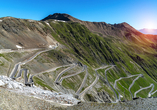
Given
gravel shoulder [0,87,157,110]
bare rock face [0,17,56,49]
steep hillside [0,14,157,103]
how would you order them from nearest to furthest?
gravel shoulder [0,87,157,110], steep hillside [0,14,157,103], bare rock face [0,17,56,49]

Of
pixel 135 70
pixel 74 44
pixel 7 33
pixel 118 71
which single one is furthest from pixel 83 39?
pixel 7 33

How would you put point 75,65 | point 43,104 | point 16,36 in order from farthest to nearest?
point 75,65 < point 16,36 < point 43,104

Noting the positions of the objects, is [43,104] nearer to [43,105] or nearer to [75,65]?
[43,105]

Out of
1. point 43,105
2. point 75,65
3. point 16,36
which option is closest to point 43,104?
point 43,105

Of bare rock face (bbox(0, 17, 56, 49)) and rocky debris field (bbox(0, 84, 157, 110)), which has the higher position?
bare rock face (bbox(0, 17, 56, 49))

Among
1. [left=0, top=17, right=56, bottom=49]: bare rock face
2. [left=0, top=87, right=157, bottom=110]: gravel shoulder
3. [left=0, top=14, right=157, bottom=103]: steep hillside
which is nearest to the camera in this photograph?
[left=0, top=87, right=157, bottom=110]: gravel shoulder

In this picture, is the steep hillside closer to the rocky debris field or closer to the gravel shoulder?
the rocky debris field

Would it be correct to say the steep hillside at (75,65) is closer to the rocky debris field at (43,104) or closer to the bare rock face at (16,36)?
the bare rock face at (16,36)

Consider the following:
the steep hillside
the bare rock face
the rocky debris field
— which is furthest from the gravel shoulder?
the bare rock face

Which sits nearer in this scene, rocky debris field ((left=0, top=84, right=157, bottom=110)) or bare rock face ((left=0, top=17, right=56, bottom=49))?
rocky debris field ((left=0, top=84, right=157, bottom=110))
